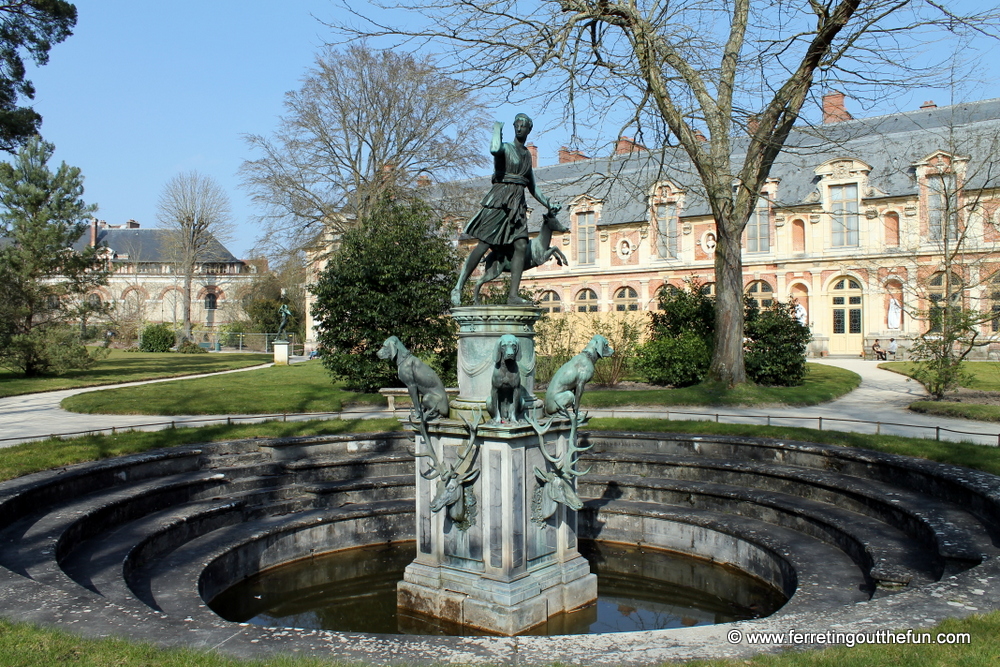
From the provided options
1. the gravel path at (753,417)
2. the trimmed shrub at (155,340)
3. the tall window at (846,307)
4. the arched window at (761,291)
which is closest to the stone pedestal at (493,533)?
the gravel path at (753,417)

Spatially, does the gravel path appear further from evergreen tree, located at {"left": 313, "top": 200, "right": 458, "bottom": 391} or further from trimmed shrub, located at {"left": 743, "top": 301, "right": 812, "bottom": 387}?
evergreen tree, located at {"left": 313, "top": 200, "right": 458, "bottom": 391}

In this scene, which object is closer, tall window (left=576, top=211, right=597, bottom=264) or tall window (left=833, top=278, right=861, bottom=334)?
tall window (left=833, top=278, right=861, bottom=334)

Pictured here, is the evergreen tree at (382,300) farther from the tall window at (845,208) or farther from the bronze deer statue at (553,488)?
the tall window at (845,208)

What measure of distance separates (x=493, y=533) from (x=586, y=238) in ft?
121

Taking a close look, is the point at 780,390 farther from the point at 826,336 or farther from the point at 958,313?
the point at 826,336

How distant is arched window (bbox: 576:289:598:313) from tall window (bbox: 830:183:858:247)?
12.5 metres

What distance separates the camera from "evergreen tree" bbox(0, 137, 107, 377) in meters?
25.2

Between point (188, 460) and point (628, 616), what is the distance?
5985mm

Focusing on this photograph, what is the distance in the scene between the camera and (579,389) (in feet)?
22.3

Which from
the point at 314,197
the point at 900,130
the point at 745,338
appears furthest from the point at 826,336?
the point at 314,197

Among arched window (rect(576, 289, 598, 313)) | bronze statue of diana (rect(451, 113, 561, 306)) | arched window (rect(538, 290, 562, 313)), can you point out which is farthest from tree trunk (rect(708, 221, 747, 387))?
arched window (rect(538, 290, 562, 313))

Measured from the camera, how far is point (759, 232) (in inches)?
1471

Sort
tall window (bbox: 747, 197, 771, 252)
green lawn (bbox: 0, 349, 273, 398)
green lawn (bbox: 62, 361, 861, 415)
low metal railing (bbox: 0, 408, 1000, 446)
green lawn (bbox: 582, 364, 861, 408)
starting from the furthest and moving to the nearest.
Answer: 1. tall window (bbox: 747, 197, 771, 252)
2. green lawn (bbox: 0, 349, 273, 398)
3. green lawn (bbox: 582, 364, 861, 408)
4. green lawn (bbox: 62, 361, 861, 415)
5. low metal railing (bbox: 0, 408, 1000, 446)

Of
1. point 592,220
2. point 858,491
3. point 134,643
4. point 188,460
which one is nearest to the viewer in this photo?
point 134,643
